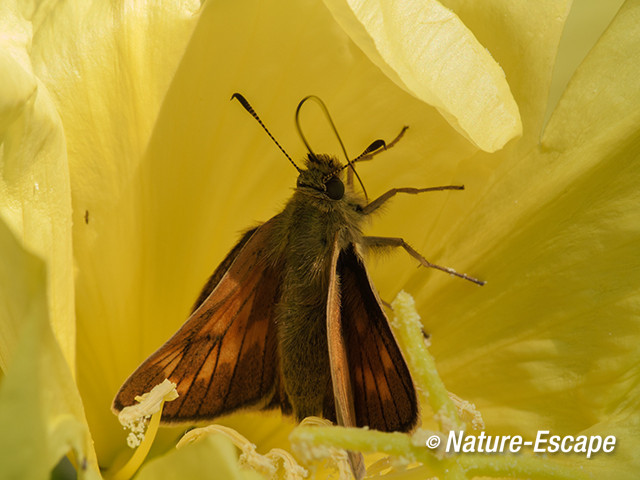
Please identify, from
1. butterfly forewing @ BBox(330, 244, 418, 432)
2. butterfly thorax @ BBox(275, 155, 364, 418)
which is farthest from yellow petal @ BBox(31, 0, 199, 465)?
butterfly forewing @ BBox(330, 244, 418, 432)

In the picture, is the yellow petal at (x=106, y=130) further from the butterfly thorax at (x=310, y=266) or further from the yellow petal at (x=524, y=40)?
the yellow petal at (x=524, y=40)

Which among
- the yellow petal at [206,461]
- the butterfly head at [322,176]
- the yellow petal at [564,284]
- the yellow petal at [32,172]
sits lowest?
the yellow petal at [564,284]

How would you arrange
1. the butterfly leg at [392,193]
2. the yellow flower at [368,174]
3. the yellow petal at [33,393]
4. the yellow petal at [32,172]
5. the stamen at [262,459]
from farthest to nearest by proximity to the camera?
the butterfly leg at [392,193] < the stamen at [262,459] < the yellow flower at [368,174] < the yellow petal at [32,172] < the yellow petal at [33,393]

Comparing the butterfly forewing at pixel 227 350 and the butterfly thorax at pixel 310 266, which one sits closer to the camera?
the butterfly forewing at pixel 227 350

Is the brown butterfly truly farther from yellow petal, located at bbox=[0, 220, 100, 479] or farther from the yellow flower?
yellow petal, located at bbox=[0, 220, 100, 479]

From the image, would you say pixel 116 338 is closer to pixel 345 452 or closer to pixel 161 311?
pixel 161 311

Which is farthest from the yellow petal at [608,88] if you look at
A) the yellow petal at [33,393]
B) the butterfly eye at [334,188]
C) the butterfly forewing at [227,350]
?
the yellow petal at [33,393]

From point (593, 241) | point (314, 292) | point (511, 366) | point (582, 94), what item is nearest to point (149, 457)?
point (314, 292)
